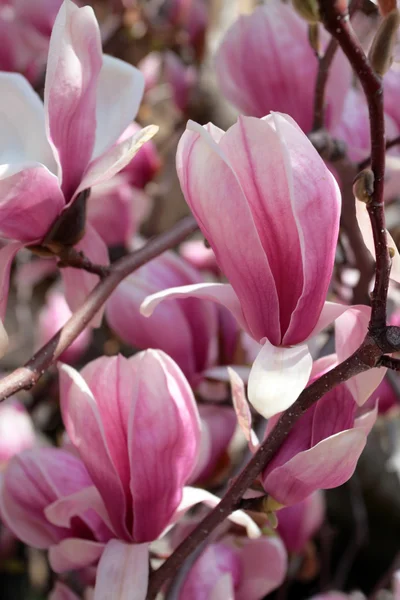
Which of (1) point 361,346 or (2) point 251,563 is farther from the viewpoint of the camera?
(2) point 251,563

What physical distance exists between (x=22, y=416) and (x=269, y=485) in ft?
1.26

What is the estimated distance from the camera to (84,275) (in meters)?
0.41

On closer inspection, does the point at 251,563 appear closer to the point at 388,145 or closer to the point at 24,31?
the point at 388,145

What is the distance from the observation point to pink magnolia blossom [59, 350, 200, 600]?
35 centimetres

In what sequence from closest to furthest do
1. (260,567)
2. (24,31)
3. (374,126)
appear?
(374,126) < (260,567) < (24,31)

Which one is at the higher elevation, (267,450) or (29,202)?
(29,202)

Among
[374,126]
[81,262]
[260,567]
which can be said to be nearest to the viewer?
[374,126]

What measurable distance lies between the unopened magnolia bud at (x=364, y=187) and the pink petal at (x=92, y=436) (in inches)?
6.4

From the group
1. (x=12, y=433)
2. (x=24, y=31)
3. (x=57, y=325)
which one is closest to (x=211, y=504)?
(x=12, y=433)

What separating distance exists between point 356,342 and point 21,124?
209 millimetres

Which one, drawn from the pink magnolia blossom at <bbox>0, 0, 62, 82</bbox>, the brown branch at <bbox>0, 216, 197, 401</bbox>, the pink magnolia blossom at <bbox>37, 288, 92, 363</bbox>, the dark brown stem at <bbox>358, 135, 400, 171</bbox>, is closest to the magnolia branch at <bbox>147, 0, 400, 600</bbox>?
the brown branch at <bbox>0, 216, 197, 401</bbox>

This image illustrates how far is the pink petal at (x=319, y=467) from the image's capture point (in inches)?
12.2

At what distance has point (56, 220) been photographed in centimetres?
37

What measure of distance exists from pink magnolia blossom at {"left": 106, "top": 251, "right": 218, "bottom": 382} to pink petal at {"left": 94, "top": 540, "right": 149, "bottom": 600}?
180mm
